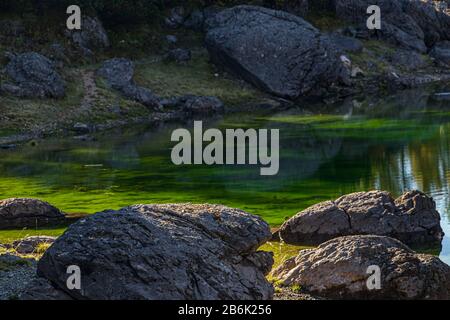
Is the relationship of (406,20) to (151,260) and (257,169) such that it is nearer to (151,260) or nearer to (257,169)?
(257,169)

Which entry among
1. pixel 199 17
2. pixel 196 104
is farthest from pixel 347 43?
pixel 196 104

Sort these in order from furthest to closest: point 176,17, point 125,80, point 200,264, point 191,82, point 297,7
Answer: point 297,7
point 176,17
point 191,82
point 125,80
point 200,264

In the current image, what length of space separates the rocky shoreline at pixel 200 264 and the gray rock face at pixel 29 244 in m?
0.08

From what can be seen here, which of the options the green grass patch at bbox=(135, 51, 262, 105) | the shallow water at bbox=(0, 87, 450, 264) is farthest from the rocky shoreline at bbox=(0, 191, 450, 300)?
the green grass patch at bbox=(135, 51, 262, 105)

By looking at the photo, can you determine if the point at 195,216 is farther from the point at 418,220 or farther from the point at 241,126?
the point at 241,126

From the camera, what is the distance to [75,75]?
2682 inches

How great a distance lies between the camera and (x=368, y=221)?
89.3ft

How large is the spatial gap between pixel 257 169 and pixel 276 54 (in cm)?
3364

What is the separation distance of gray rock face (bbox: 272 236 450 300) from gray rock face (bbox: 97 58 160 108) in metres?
46.8

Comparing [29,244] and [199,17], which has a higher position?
[199,17]

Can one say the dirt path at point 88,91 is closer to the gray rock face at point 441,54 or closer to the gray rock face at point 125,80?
the gray rock face at point 125,80

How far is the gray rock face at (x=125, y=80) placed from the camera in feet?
220

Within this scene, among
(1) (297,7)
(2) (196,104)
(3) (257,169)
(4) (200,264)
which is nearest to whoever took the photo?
(4) (200,264)

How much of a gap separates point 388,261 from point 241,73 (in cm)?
5572
